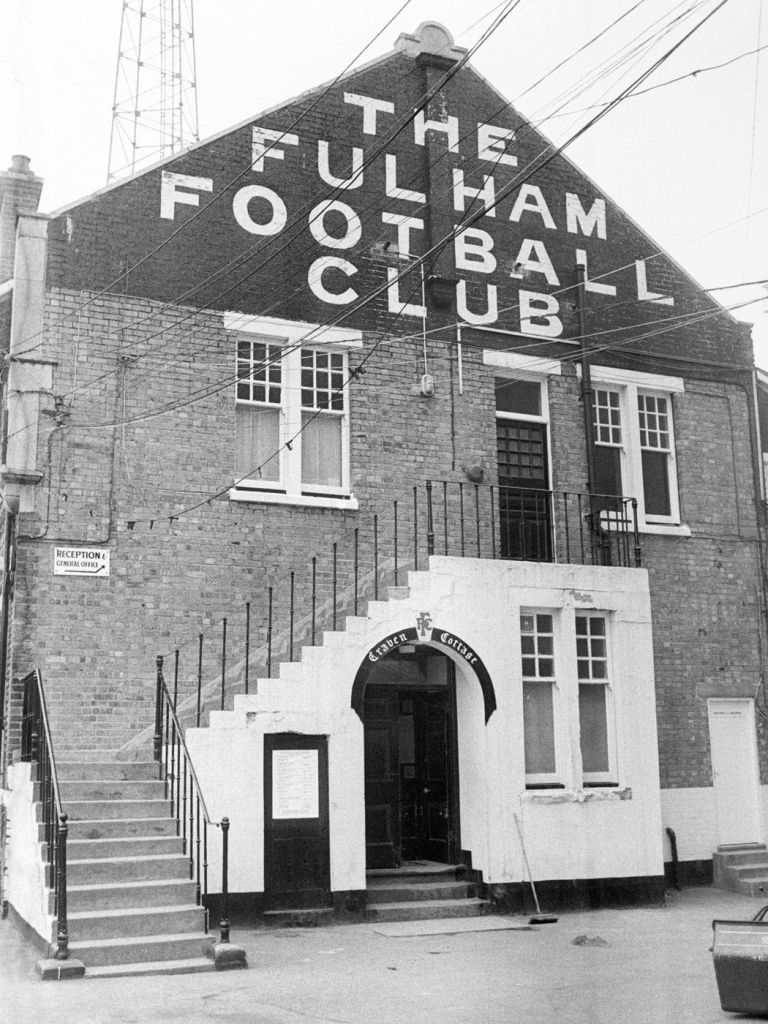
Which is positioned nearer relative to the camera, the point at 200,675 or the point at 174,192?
the point at 200,675

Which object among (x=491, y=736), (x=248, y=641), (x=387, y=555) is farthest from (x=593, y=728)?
(x=248, y=641)

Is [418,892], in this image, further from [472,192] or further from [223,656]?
[472,192]

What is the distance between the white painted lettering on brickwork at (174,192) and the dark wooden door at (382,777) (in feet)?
19.9

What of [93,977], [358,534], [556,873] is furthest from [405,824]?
[93,977]

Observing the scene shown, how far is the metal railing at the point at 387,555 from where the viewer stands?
42.8 feet

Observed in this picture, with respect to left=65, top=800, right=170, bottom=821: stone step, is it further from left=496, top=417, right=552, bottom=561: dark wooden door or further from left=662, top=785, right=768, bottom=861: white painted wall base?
left=662, top=785, right=768, bottom=861: white painted wall base

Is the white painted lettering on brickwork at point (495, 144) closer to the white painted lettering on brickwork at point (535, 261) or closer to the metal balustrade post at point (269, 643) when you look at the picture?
the white painted lettering on brickwork at point (535, 261)

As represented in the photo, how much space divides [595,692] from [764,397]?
6230 mm

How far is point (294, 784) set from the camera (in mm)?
12109

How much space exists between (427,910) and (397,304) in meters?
7.36

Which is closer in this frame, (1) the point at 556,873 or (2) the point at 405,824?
(1) the point at 556,873

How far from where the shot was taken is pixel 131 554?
42.7 feet

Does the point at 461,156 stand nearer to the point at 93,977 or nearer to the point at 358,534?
the point at 358,534

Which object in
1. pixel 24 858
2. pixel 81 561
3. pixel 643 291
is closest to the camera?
pixel 24 858
